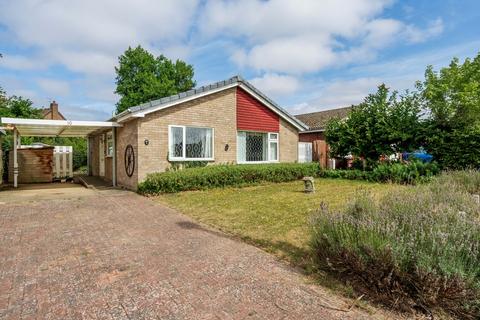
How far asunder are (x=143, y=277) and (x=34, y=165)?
1601cm

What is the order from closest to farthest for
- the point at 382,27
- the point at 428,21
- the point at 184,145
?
the point at 428,21 → the point at 382,27 → the point at 184,145

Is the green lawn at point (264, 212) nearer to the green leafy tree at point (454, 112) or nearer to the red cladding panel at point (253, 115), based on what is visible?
the red cladding panel at point (253, 115)

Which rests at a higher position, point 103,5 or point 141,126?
point 103,5

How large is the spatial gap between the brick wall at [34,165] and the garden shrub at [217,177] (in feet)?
29.2

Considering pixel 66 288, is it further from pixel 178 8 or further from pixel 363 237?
pixel 178 8

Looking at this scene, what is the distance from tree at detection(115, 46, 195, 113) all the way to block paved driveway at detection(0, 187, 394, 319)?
108 feet

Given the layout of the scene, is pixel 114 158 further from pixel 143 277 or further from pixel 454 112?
pixel 454 112

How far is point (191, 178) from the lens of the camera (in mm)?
10961

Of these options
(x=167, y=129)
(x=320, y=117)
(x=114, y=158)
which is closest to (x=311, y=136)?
(x=320, y=117)

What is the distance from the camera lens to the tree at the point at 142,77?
122 feet

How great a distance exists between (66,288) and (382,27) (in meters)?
11.3

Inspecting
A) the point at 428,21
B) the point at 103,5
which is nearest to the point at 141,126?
the point at 103,5

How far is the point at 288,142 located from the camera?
16.6 m

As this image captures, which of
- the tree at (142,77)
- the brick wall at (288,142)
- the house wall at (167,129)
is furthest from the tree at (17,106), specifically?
the brick wall at (288,142)
